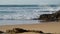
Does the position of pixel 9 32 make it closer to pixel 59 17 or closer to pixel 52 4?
pixel 59 17

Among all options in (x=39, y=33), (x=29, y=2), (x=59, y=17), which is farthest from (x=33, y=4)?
(x=39, y=33)

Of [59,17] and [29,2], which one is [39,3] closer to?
[29,2]

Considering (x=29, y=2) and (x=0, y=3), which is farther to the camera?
(x=29, y=2)

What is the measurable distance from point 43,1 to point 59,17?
147cm

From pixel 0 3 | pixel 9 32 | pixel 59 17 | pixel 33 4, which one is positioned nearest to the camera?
pixel 9 32

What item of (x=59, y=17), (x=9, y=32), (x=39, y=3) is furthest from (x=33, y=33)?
(x=39, y=3)

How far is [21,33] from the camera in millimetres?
1106

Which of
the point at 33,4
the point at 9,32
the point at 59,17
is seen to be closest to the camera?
the point at 9,32

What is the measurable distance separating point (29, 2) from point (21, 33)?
2439mm

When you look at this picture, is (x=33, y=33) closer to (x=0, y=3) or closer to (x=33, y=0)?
(x=0, y=3)

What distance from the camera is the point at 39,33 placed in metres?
1.11

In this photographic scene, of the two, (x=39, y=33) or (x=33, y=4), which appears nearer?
(x=39, y=33)

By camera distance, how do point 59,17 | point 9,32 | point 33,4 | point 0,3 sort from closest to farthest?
point 9,32
point 59,17
point 0,3
point 33,4

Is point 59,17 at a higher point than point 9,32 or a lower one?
lower
